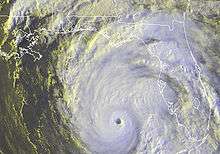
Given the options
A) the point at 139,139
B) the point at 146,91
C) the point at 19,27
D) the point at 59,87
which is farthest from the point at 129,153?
the point at 19,27

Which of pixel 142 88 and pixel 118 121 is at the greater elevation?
pixel 142 88

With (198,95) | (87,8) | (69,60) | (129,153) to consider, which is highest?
(87,8)

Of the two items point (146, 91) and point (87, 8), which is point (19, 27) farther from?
point (146, 91)

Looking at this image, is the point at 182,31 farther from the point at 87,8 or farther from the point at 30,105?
the point at 30,105

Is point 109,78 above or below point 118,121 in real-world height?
above

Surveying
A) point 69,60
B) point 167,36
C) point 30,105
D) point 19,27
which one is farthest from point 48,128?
point 167,36

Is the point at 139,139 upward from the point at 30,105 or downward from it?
downward

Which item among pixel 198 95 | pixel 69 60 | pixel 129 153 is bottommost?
pixel 129 153

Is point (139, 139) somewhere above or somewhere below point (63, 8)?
below

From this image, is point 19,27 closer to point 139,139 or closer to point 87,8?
point 87,8
